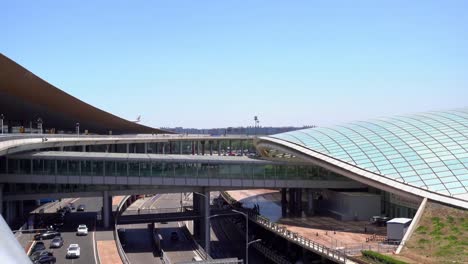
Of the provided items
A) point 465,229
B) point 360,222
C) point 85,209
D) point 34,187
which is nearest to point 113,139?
point 85,209

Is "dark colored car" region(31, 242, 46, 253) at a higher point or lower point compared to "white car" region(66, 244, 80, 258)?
higher

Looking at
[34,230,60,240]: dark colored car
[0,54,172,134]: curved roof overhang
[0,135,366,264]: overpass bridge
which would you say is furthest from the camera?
[0,54,172,134]: curved roof overhang

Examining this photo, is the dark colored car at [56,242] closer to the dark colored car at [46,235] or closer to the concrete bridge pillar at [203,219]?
the dark colored car at [46,235]

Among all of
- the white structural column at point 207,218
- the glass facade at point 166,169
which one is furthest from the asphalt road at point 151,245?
the glass facade at point 166,169

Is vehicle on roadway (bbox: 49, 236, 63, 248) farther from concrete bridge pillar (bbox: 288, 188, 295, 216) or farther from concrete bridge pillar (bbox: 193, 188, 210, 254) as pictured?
concrete bridge pillar (bbox: 288, 188, 295, 216)

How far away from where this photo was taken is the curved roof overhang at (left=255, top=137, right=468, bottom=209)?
1496 inches

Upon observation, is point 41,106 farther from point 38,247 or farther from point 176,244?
point 38,247

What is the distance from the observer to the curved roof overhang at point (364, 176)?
38.0 metres

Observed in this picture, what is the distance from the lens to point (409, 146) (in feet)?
145

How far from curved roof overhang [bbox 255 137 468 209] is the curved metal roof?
1.77ft

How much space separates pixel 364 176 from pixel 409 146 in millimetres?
5810

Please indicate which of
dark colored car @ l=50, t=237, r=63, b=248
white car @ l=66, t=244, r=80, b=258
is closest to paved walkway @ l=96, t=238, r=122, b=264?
white car @ l=66, t=244, r=80, b=258

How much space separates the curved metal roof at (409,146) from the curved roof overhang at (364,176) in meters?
0.54

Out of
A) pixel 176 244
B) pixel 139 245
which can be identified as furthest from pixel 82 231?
pixel 176 244
